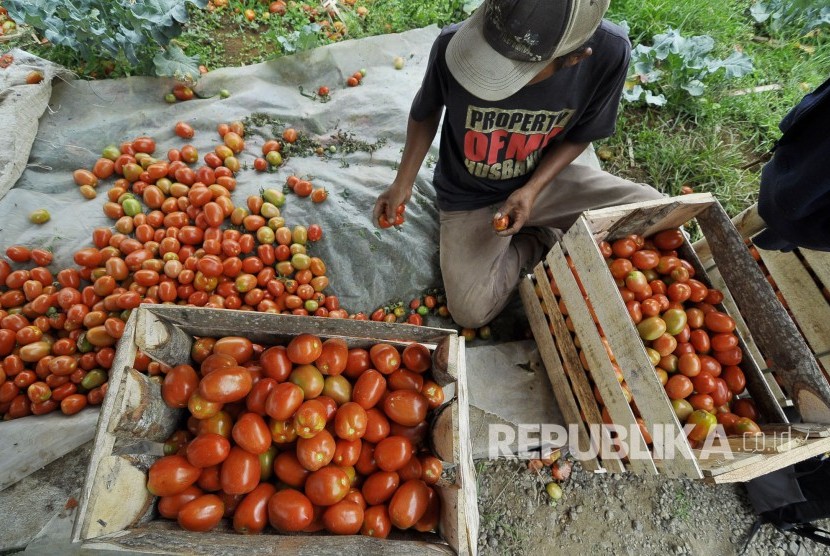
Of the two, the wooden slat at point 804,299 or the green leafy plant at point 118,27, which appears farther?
the green leafy plant at point 118,27

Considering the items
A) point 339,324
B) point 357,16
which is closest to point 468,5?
point 357,16

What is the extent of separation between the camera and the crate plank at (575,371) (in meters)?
2.01

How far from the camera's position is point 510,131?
86.5 inches

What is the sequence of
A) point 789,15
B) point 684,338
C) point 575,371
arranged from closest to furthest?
1. point 684,338
2. point 575,371
3. point 789,15

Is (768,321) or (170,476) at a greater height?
(768,321)

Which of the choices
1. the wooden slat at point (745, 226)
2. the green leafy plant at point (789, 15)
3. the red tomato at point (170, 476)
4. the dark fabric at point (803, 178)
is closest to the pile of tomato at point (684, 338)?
the wooden slat at point (745, 226)

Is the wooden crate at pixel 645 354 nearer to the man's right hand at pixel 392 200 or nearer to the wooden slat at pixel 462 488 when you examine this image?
the wooden slat at pixel 462 488

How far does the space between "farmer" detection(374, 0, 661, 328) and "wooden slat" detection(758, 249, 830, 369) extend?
2.52 ft

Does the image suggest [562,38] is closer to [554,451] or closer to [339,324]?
[339,324]

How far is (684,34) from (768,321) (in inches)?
125

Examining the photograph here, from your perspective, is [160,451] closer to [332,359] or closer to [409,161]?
[332,359]

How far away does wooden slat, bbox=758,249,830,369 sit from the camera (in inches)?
85.1

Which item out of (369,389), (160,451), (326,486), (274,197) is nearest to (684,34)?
(274,197)

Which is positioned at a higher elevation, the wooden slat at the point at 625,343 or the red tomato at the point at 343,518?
the wooden slat at the point at 625,343
